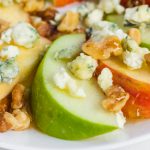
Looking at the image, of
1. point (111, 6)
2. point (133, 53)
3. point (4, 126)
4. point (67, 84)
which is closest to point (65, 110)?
point (67, 84)

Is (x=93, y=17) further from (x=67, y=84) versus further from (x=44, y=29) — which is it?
(x=67, y=84)

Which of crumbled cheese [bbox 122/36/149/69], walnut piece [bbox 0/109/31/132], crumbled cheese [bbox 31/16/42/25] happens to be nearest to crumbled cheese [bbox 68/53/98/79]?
crumbled cheese [bbox 122/36/149/69]

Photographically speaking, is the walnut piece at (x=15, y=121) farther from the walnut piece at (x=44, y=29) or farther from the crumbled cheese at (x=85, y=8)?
the crumbled cheese at (x=85, y=8)

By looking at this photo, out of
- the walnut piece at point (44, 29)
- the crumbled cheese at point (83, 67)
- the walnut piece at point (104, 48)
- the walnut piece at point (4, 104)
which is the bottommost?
the walnut piece at point (4, 104)

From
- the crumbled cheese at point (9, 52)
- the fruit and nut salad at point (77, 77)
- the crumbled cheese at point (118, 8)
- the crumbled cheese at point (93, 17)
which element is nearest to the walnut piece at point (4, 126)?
the fruit and nut salad at point (77, 77)

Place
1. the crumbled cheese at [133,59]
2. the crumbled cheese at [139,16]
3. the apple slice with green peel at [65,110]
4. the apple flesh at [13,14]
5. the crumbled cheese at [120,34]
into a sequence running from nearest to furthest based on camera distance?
the apple slice with green peel at [65,110] → the crumbled cheese at [133,59] → the crumbled cheese at [120,34] → the crumbled cheese at [139,16] → the apple flesh at [13,14]
